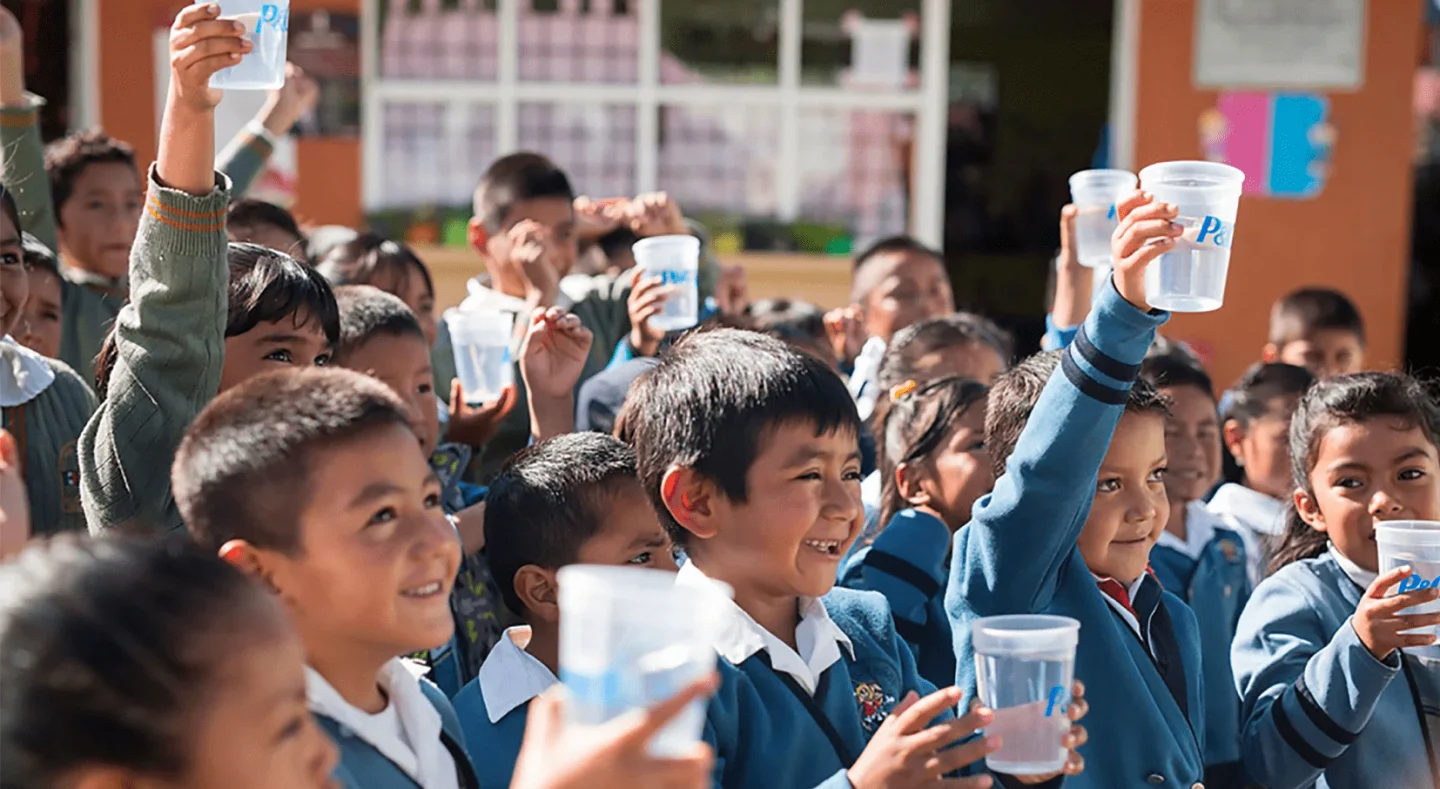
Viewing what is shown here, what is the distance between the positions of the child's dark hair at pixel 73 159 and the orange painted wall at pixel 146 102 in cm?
388

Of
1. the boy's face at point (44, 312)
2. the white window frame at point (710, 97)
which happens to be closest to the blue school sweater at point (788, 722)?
the boy's face at point (44, 312)

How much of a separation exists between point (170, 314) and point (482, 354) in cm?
177

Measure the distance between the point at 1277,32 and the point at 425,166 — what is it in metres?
4.80

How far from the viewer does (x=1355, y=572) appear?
3.08m

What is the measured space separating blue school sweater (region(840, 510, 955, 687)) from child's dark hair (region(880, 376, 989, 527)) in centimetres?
21

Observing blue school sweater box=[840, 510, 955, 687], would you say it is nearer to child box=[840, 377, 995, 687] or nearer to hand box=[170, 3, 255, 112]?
child box=[840, 377, 995, 687]

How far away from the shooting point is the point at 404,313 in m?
3.49

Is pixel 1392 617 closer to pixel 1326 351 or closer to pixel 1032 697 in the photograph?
pixel 1032 697

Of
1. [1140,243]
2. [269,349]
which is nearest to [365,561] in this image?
[269,349]

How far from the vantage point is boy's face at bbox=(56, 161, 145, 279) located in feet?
14.6

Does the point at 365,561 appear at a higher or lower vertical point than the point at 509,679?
higher

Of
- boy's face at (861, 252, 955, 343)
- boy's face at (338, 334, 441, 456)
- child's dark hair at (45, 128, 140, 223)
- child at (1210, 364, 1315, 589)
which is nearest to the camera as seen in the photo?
boy's face at (338, 334, 441, 456)

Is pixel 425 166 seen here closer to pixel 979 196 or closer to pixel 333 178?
pixel 333 178

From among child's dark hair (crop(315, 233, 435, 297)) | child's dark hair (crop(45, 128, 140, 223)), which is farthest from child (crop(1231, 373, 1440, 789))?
child's dark hair (crop(45, 128, 140, 223))
